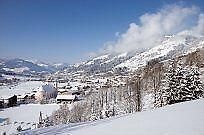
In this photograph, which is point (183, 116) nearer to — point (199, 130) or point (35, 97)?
point (199, 130)

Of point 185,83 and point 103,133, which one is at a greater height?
point 185,83

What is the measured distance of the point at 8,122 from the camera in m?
58.2

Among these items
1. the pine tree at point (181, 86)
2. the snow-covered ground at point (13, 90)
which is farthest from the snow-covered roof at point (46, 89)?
the pine tree at point (181, 86)

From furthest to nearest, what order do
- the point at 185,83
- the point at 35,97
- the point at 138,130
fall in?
the point at 35,97 → the point at 185,83 → the point at 138,130

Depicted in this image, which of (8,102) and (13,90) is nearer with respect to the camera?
(8,102)

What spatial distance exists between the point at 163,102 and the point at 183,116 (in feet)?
53.6

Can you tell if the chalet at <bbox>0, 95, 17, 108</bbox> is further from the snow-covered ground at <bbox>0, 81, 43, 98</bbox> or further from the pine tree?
the pine tree

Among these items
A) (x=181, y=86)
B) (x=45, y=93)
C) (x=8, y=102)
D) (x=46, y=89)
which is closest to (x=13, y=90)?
(x=46, y=89)

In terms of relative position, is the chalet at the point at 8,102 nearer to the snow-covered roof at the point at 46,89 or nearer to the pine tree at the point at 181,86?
the snow-covered roof at the point at 46,89

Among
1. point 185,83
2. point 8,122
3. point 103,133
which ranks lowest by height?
point 8,122

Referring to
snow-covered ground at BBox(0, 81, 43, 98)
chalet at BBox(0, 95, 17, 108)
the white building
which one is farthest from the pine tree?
snow-covered ground at BBox(0, 81, 43, 98)

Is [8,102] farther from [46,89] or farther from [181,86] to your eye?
[181,86]

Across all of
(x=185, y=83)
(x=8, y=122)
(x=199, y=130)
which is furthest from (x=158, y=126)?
(x=8, y=122)

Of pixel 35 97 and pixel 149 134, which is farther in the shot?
pixel 35 97
